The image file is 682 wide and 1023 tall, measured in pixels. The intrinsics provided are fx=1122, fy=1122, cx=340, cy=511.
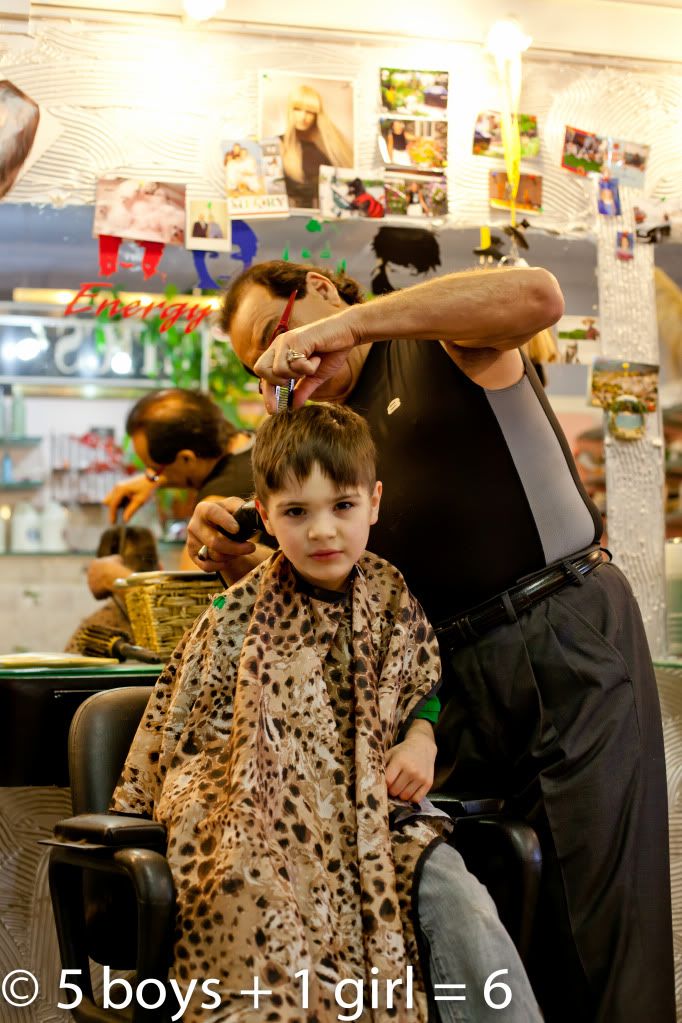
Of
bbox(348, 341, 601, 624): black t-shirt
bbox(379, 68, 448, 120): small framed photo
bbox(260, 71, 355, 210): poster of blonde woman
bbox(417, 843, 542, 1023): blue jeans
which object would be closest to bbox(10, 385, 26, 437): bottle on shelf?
bbox(260, 71, 355, 210): poster of blonde woman

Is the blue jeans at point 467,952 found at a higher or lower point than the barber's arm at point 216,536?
lower

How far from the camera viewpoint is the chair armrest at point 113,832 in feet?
4.92

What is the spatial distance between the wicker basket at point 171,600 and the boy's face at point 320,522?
695 millimetres

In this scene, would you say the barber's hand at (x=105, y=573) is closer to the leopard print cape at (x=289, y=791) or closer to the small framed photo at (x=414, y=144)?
the small framed photo at (x=414, y=144)

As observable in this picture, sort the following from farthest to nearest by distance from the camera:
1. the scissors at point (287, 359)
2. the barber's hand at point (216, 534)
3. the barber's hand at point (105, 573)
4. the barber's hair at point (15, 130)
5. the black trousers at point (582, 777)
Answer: the barber's hand at point (105, 573)
the barber's hair at point (15, 130)
the barber's hand at point (216, 534)
the black trousers at point (582, 777)
the scissors at point (287, 359)

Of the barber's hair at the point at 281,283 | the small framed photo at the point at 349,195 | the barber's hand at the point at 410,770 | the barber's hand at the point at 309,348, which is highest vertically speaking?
the small framed photo at the point at 349,195

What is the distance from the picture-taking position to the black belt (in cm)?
187

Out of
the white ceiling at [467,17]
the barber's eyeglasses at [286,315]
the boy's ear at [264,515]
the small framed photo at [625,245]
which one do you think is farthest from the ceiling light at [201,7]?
the boy's ear at [264,515]

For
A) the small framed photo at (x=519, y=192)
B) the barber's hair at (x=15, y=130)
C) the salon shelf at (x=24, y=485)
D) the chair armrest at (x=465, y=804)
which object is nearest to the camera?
the chair armrest at (x=465, y=804)

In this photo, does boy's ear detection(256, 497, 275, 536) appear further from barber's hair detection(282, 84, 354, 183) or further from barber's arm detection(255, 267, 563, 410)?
barber's hair detection(282, 84, 354, 183)

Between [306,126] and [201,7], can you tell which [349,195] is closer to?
[306,126]

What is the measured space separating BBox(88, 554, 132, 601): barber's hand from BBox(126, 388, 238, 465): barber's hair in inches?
14.6

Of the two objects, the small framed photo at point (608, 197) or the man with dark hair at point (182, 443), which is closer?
the small framed photo at point (608, 197)

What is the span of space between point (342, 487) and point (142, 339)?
191 cm
